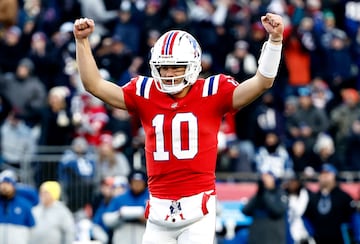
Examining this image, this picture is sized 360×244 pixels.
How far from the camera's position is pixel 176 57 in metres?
7.62

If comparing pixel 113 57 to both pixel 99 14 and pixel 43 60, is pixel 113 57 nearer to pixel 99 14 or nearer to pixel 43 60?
pixel 43 60

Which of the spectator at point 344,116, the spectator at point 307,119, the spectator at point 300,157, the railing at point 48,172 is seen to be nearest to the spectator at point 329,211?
the railing at point 48,172

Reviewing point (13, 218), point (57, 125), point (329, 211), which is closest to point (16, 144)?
point (57, 125)

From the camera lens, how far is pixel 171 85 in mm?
7668

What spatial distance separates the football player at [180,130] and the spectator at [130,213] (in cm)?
526

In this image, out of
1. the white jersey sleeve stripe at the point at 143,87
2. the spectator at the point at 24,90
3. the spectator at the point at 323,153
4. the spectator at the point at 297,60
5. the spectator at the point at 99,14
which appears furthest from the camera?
the spectator at the point at 99,14

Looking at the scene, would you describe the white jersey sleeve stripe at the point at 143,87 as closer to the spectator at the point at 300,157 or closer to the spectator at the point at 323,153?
the spectator at the point at 300,157

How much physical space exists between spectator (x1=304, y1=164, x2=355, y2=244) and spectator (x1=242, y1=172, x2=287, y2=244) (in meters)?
0.99

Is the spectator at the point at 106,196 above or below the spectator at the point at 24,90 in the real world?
below

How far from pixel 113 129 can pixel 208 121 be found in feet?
29.9

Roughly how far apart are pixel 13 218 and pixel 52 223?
526mm

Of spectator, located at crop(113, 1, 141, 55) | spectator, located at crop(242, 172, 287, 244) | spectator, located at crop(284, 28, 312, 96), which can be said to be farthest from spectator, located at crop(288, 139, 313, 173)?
spectator, located at crop(113, 1, 141, 55)

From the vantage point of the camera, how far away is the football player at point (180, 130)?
7.65 meters

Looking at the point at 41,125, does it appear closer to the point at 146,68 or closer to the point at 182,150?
the point at 146,68
